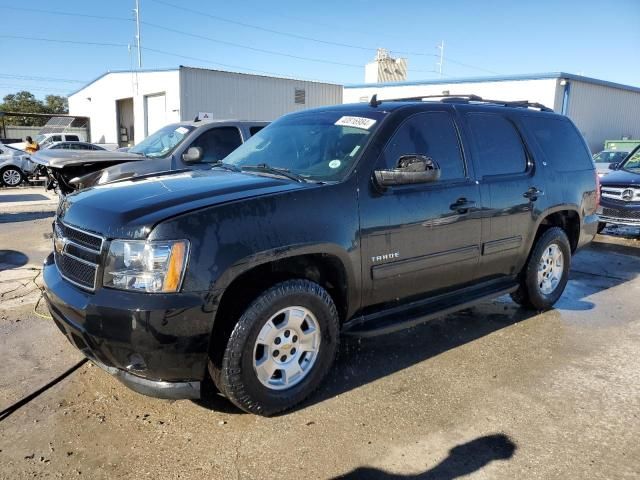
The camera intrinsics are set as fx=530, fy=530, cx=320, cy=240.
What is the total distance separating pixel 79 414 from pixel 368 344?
86.8 inches

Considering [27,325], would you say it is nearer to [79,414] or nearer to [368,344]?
[79,414]

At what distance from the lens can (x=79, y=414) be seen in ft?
10.6

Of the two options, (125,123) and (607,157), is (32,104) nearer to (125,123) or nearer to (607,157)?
(125,123)

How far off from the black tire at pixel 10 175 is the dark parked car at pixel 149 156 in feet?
36.5

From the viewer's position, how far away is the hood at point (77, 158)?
22.8 ft

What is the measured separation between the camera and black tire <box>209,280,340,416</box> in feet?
9.66

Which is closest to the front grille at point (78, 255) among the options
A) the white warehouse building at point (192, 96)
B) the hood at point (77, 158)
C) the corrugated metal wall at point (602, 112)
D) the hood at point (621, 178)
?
the hood at point (77, 158)

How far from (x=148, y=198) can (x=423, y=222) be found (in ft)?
6.13

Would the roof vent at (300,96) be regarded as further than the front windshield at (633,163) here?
A: Yes

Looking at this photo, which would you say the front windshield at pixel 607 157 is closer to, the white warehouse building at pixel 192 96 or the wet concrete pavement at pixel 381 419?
the white warehouse building at pixel 192 96

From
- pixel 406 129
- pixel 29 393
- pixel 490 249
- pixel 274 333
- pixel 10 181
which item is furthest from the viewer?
pixel 10 181

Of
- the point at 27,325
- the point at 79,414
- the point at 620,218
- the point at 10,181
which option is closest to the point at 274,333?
the point at 79,414

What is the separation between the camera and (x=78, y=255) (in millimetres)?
3068

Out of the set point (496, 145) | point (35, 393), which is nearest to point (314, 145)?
point (496, 145)
